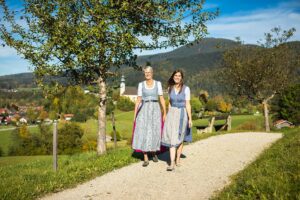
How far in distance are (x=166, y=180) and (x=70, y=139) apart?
6620 cm

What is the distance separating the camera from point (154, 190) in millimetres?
6707

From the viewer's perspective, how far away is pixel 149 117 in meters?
9.33

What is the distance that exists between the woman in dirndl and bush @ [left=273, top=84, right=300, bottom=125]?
160 feet

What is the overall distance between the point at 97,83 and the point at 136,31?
2416 millimetres

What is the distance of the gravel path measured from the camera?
21.2ft

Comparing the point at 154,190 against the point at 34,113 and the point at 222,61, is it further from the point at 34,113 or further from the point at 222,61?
the point at 34,113

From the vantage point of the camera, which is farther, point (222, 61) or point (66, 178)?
point (222, 61)

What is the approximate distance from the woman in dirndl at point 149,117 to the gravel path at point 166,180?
60 cm

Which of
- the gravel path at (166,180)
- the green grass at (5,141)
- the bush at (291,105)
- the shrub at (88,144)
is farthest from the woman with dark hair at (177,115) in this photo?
the green grass at (5,141)

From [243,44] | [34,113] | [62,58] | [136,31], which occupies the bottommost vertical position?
[34,113]

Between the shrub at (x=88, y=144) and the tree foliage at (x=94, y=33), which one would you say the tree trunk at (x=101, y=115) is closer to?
the tree foliage at (x=94, y=33)

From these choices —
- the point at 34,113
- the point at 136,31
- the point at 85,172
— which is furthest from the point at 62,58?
the point at 34,113

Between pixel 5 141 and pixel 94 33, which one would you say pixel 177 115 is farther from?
pixel 5 141

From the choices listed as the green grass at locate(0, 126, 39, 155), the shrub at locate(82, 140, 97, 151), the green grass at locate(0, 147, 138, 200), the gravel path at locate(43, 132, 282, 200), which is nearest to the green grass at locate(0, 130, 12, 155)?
the green grass at locate(0, 126, 39, 155)
